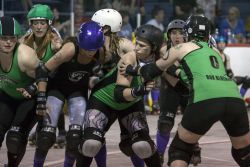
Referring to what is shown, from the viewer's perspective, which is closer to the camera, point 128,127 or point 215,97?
point 215,97

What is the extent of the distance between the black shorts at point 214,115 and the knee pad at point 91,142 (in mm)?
1010

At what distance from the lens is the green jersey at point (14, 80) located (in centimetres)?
787

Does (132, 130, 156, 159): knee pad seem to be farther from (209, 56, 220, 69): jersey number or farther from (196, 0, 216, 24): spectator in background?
(196, 0, 216, 24): spectator in background

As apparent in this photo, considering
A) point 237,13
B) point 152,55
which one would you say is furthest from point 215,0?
point 152,55

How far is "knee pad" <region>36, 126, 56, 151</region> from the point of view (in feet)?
25.8

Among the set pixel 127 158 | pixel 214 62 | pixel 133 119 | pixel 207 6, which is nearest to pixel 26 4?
pixel 207 6

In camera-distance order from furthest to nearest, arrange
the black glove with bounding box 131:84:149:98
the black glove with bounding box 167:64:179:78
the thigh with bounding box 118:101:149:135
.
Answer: the black glove with bounding box 167:64:179:78 < the thigh with bounding box 118:101:149:135 < the black glove with bounding box 131:84:149:98

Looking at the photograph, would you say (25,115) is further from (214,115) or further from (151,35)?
(214,115)

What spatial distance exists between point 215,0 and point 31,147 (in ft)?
24.7

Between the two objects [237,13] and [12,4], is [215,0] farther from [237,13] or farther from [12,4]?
[12,4]

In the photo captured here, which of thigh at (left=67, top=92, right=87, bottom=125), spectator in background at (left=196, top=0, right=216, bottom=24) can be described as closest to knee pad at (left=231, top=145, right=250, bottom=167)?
thigh at (left=67, top=92, right=87, bottom=125)

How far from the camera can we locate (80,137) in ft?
25.6

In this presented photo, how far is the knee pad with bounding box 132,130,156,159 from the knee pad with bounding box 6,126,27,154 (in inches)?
43.8

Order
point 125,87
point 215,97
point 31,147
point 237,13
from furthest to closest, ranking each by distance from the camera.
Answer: point 237,13
point 31,147
point 125,87
point 215,97
